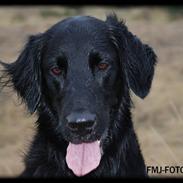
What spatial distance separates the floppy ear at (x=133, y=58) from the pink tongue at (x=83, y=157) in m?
0.64

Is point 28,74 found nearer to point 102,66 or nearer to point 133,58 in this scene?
point 102,66

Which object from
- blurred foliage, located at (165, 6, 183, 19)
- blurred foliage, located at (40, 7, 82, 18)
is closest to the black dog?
blurred foliage, located at (40, 7, 82, 18)

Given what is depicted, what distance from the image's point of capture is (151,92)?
15.5m

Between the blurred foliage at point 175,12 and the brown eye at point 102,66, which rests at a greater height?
the brown eye at point 102,66

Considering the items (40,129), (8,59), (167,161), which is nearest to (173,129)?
(167,161)

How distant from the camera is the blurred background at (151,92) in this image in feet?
36.4

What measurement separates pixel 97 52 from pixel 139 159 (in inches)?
38.8

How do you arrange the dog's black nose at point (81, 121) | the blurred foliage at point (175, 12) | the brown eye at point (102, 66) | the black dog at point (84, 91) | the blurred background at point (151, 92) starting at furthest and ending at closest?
1. the blurred foliage at point (175, 12)
2. the blurred background at point (151, 92)
3. the brown eye at point (102, 66)
4. the black dog at point (84, 91)
5. the dog's black nose at point (81, 121)

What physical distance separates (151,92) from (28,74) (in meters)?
8.95

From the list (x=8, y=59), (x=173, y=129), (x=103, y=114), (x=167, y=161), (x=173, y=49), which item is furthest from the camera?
(x=173, y=49)

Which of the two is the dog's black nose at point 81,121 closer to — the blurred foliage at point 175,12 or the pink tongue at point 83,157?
the pink tongue at point 83,157

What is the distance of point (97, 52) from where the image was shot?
6434 mm

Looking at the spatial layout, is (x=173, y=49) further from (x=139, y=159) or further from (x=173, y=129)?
(x=139, y=159)

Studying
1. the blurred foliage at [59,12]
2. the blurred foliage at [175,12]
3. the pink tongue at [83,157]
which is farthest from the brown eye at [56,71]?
the blurred foliage at [175,12]
